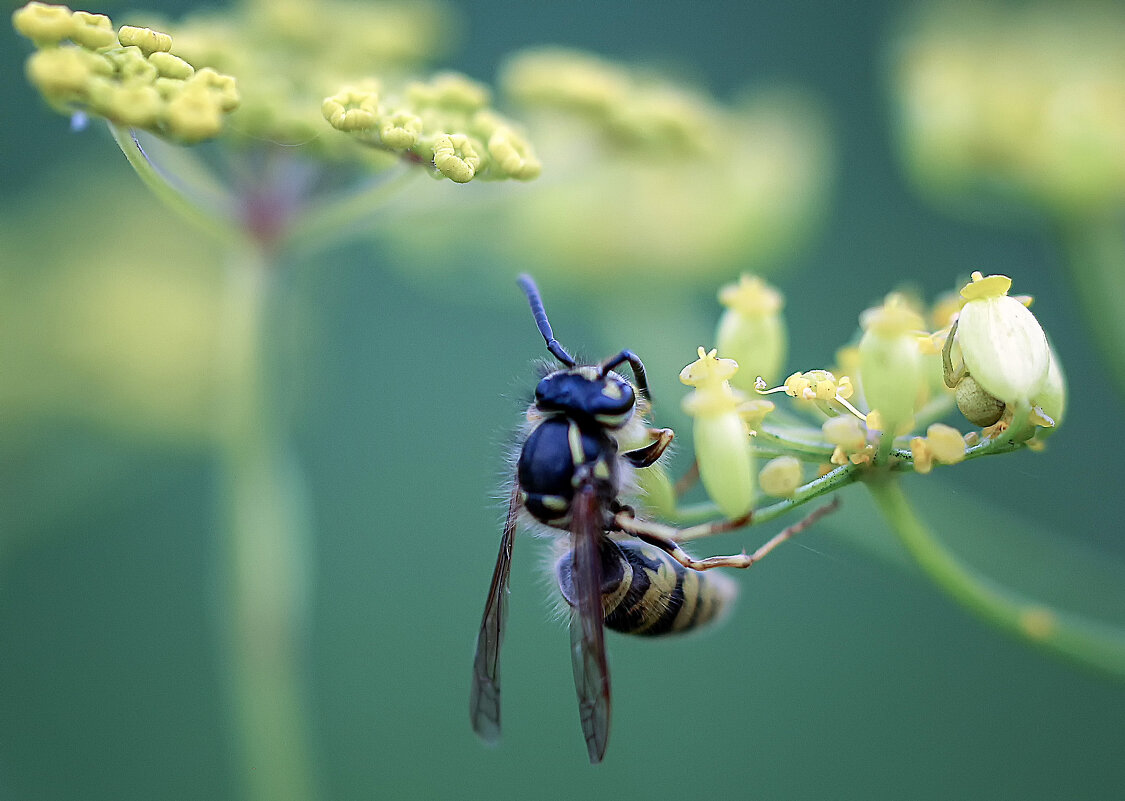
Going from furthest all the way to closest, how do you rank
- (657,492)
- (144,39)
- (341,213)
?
(341,213), (657,492), (144,39)

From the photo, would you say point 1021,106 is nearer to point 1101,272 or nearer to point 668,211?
point 1101,272

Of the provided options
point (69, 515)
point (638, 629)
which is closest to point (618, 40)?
point (69, 515)

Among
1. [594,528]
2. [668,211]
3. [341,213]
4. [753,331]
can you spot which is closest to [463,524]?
[668,211]

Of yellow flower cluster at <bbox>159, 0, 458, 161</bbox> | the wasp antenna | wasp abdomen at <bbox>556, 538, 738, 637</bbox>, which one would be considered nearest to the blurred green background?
yellow flower cluster at <bbox>159, 0, 458, 161</bbox>

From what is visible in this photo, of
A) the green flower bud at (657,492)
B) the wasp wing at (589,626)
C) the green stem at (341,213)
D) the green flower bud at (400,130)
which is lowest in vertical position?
the wasp wing at (589,626)

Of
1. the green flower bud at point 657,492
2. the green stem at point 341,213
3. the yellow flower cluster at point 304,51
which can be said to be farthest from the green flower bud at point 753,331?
the yellow flower cluster at point 304,51

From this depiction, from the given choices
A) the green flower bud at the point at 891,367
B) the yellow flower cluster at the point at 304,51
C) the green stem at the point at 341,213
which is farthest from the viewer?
the green stem at the point at 341,213

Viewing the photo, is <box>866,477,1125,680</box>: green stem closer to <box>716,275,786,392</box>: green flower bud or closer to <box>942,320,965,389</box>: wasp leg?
<box>942,320,965,389</box>: wasp leg

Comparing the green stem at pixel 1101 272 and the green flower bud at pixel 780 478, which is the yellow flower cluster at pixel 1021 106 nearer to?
the green stem at pixel 1101 272
